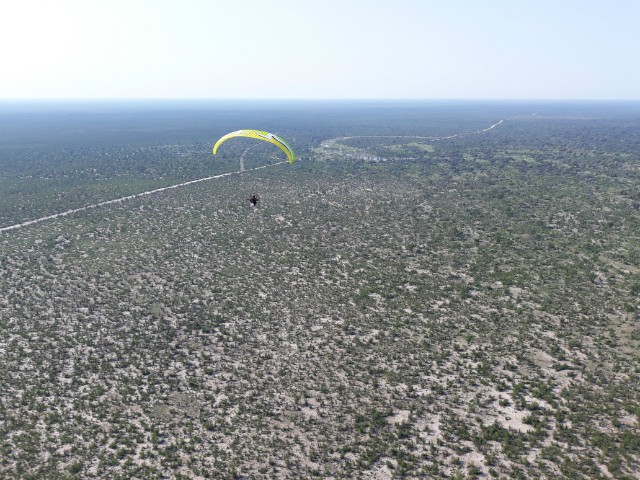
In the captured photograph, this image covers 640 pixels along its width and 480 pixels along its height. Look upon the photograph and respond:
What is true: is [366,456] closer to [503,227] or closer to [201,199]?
[503,227]

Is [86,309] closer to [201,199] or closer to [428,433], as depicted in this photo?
[428,433]

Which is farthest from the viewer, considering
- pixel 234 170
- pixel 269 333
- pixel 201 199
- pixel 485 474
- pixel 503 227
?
pixel 234 170

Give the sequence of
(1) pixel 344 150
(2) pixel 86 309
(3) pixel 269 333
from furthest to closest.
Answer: (1) pixel 344 150
(2) pixel 86 309
(3) pixel 269 333

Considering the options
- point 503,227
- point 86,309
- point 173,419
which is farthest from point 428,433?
point 503,227

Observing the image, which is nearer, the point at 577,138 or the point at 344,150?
the point at 344,150

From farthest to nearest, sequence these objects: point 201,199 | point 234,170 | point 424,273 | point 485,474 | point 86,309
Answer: point 234,170
point 201,199
point 424,273
point 86,309
point 485,474

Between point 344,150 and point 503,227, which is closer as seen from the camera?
point 503,227

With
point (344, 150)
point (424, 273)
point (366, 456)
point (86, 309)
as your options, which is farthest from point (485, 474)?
point (344, 150)
